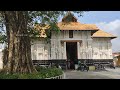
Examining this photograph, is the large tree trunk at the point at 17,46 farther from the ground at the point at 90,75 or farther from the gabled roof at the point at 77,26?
the gabled roof at the point at 77,26

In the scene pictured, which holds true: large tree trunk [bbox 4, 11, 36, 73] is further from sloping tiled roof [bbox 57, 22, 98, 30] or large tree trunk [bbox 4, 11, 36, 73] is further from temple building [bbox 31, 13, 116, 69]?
sloping tiled roof [bbox 57, 22, 98, 30]

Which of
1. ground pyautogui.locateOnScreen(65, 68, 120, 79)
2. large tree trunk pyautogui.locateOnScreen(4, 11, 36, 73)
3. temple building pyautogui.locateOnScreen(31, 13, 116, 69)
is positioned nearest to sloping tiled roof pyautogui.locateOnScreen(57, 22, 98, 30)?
temple building pyautogui.locateOnScreen(31, 13, 116, 69)

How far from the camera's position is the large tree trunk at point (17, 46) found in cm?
1212

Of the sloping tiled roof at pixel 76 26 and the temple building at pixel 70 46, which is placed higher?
the sloping tiled roof at pixel 76 26

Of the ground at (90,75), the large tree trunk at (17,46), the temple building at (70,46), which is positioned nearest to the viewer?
the large tree trunk at (17,46)

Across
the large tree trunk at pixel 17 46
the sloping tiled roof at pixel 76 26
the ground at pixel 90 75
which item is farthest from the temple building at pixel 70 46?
the large tree trunk at pixel 17 46

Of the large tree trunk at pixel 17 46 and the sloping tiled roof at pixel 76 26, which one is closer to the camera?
the large tree trunk at pixel 17 46

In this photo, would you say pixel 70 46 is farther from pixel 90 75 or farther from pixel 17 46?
pixel 17 46

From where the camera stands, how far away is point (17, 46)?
1227cm

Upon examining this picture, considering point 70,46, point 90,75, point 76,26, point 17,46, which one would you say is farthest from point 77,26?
point 17,46
